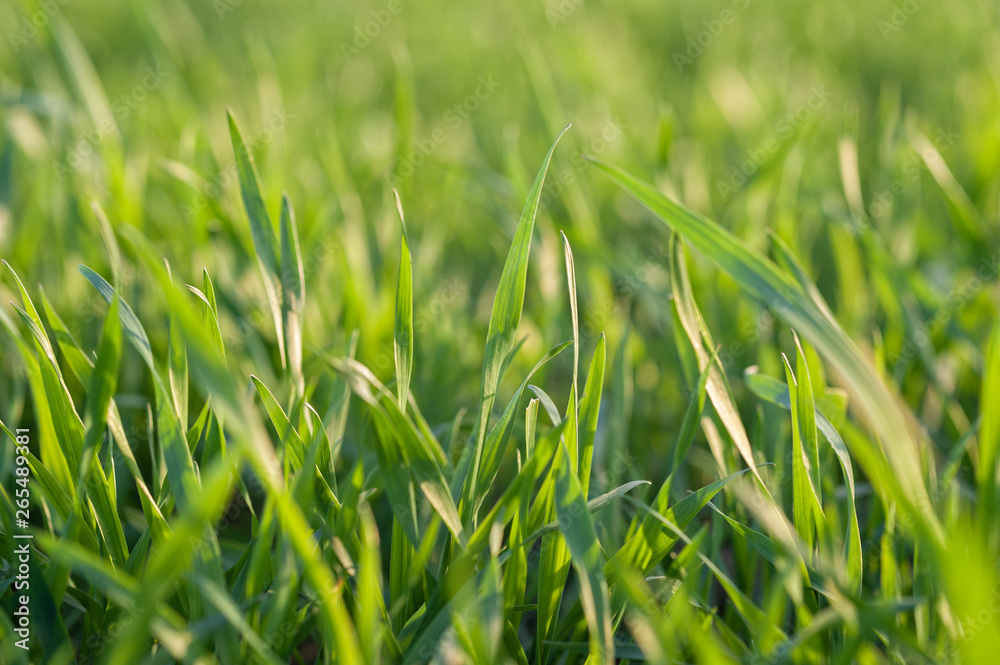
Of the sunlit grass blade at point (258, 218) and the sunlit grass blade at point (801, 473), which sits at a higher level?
the sunlit grass blade at point (258, 218)

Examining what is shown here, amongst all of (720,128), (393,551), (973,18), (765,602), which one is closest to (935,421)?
(765,602)

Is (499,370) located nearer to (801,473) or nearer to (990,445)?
(801,473)

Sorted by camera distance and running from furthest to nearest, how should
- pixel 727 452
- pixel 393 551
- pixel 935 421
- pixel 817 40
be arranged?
1. pixel 817 40
2. pixel 935 421
3. pixel 727 452
4. pixel 393 551

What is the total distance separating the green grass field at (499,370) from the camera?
20.8 inches

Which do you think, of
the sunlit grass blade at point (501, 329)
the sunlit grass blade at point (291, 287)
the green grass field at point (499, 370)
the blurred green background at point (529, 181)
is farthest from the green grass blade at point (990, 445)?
the sunlit grass blade at point (291, 287)

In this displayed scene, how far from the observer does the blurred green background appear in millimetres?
975

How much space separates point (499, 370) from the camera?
62cm

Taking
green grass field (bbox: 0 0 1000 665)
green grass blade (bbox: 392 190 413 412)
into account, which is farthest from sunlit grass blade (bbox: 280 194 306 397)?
green grass blade (bbox: 392 190 413 412)

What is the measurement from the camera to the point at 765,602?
1.91 ft

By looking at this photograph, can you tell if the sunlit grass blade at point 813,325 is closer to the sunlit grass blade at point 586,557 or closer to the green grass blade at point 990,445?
the green grass blade at point 990,445

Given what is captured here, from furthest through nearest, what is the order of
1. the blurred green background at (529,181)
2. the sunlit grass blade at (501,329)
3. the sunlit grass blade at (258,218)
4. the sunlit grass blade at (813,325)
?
the blurred green background at (529,181), the sunlit grass blade at (258,218), the sunlit grass blade at (501,329), the sunlit grass blade at (813,325)

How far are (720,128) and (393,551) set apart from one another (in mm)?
1391

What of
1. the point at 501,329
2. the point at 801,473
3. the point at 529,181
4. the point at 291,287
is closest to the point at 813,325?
the point at 801,473

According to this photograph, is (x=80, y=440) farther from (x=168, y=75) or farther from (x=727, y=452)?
(x=168, y=75)
